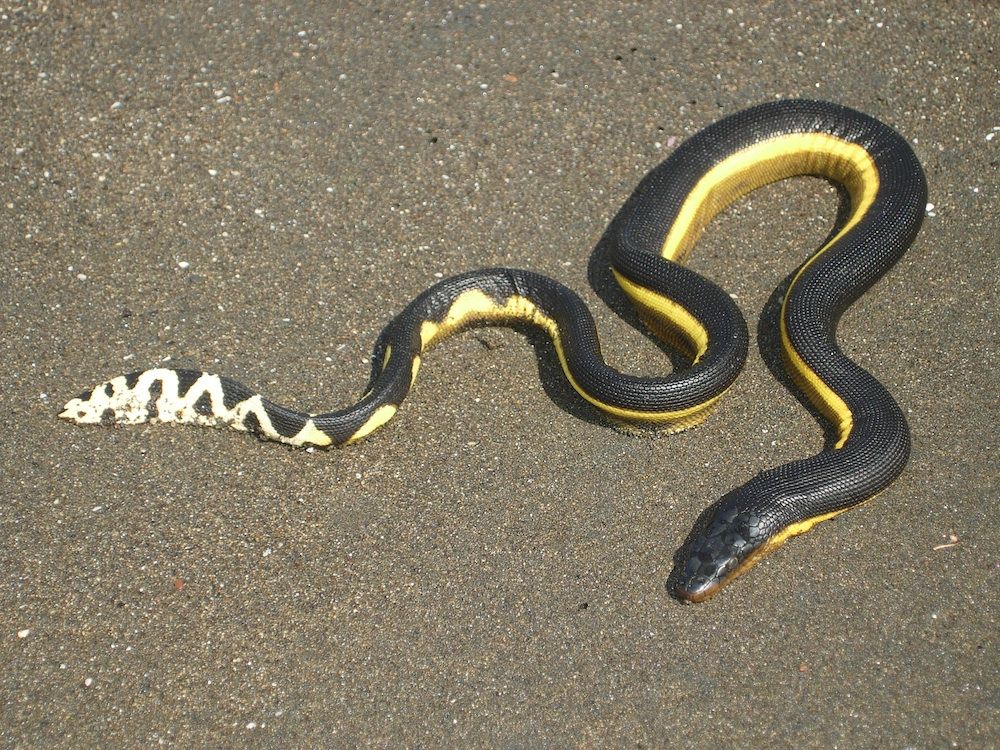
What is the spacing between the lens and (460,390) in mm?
6562

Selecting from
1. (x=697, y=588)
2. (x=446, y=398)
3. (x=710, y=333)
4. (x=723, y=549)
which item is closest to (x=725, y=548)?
(x=723, y=549)

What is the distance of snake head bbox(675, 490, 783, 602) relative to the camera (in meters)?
5.45

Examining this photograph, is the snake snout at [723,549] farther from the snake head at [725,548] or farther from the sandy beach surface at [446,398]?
the sandy beach surface at [446,398]

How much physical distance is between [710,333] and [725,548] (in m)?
1.48

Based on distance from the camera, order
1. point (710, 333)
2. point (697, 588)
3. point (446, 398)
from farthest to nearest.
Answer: point (446, 398), point (710, 333), point (697, 588)

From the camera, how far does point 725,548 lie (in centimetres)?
552

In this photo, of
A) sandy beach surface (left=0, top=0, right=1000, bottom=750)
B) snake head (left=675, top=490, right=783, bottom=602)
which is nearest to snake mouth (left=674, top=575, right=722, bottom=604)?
snake head (left=675, top=490, right=783, bottom=602)

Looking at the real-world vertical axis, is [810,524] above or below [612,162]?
below

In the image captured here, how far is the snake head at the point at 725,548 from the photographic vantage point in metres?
5.45

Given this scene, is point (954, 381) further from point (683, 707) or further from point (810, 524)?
point (683, 707)

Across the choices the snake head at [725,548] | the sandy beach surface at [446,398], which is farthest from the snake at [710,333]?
the sandy beach surface at [446,398]

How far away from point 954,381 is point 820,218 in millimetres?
1600

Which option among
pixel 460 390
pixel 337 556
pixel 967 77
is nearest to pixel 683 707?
pixel 337 556

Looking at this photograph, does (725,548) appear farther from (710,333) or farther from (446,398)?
(446,398)
